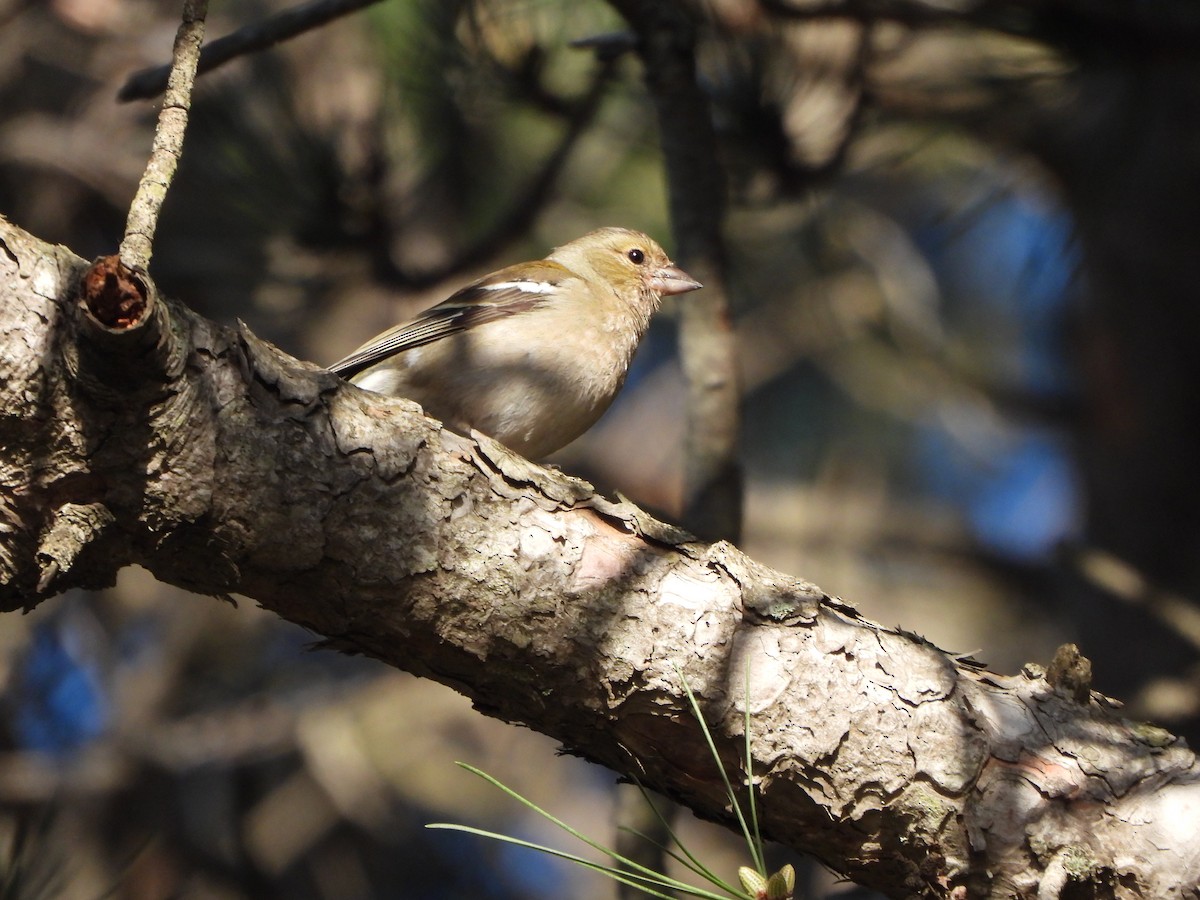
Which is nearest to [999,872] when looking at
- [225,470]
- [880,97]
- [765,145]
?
[225,470]

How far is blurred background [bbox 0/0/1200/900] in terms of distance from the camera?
5367 millimetres

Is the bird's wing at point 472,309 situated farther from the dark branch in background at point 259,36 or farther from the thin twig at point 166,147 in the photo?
Result: the thin twig at point 166,147

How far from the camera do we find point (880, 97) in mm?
5594

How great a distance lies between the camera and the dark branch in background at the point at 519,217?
553cm

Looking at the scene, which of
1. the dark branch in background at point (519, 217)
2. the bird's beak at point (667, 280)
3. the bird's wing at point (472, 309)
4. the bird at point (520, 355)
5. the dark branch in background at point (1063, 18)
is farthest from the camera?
the dark branch in background at point (519, 217)

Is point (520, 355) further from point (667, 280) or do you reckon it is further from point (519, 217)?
point (519, 217)

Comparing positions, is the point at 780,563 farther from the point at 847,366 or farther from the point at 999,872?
the point at 999,872

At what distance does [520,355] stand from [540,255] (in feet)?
10.4

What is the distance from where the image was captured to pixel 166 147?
254 cm

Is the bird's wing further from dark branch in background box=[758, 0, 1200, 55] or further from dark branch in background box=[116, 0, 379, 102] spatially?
dark branch in background box=[758, 0, 1200, 55]

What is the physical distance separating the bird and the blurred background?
58 cm

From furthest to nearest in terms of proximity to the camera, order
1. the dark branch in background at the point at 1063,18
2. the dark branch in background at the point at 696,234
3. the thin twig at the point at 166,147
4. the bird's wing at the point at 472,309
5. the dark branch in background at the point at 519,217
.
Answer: the dark branch in background at the point at 519,217
the dark branch in background at the point at 1063,18
the bird's wing at the point at 472,309
the dark branch in background at the point at 696,234
the thin twig at the point at 166,147

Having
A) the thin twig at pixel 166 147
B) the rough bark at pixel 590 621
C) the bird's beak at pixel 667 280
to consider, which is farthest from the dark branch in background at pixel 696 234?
the thin twig at pixel 166 147

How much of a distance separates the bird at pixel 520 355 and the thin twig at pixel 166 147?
6.45 ft
